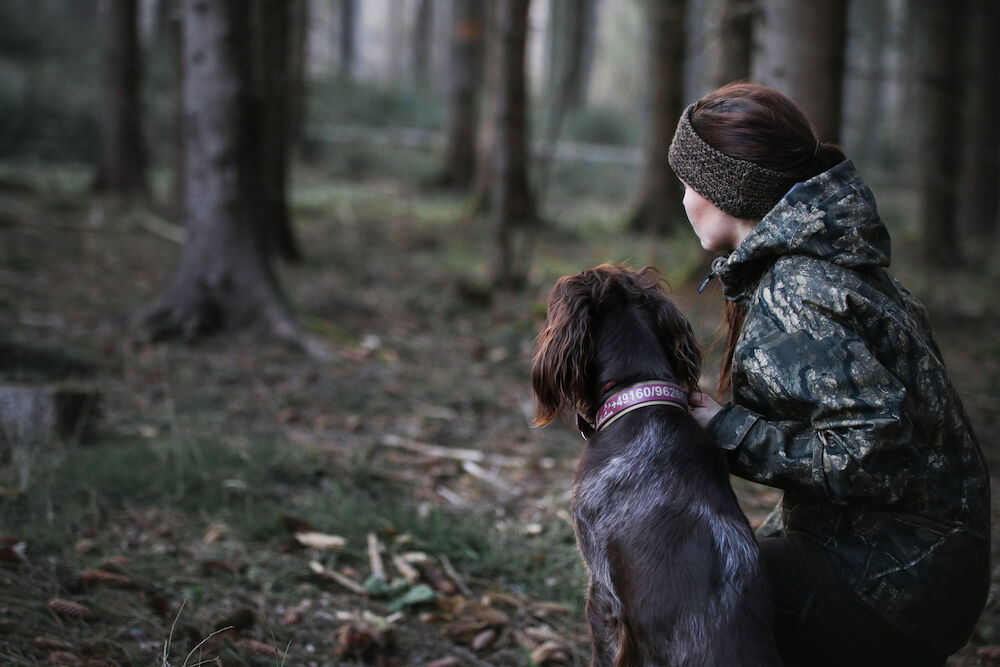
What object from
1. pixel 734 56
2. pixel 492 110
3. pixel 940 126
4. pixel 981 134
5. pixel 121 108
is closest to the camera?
pixel 734 56

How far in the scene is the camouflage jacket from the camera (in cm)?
220

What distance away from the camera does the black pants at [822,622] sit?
92.5 inches

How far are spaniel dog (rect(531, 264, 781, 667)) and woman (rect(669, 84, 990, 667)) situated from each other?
6.7 inches

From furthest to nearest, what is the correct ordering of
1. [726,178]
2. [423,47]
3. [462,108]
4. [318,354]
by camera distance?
[423,47] < [462,108] < [318,354] < [726,178]

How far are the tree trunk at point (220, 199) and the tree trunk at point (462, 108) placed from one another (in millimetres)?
11690

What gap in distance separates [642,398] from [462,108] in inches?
686

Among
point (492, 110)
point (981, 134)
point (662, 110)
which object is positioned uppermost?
point (662, 110)

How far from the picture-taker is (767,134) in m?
2.48

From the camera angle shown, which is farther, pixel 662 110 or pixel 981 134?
pixel 981 134

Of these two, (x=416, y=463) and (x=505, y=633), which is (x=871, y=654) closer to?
(x=505, y=633)

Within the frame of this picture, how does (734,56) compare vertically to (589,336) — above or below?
above

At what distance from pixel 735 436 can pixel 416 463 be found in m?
3.33

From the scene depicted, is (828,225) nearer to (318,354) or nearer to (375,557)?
(375,557)

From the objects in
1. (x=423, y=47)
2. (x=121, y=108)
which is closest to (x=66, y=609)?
(x=121, y=108)
